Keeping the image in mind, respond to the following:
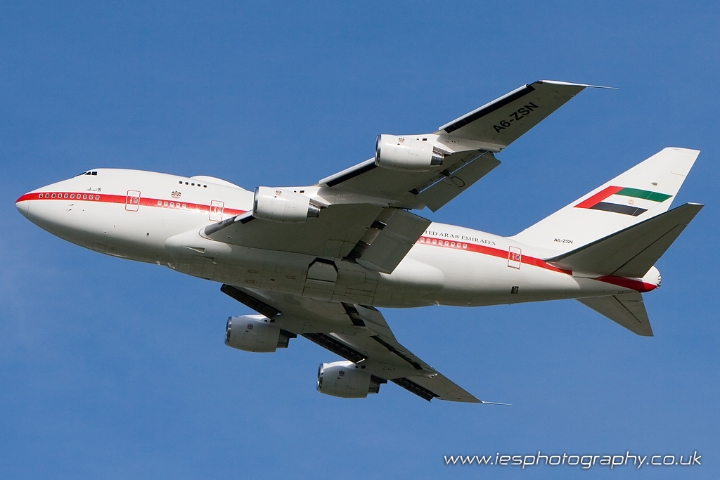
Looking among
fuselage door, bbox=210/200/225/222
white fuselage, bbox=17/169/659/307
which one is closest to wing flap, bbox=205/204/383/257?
white fuselage, bbox=17/169/659/307

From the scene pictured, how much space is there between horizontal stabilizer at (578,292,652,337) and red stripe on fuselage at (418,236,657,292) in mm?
523

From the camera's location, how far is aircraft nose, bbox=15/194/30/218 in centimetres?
4362

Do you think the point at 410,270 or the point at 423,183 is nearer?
the point at 423,183

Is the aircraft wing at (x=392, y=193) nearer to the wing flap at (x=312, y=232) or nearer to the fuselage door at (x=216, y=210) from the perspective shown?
the wing flap at (x=312, y=232)

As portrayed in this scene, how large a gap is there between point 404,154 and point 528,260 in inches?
399

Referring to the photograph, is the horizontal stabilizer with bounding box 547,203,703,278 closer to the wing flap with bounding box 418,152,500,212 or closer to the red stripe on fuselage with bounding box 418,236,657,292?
the red stripe on fuselage with bounding box 418,236,657,292

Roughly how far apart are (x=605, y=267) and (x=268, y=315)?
1659cm

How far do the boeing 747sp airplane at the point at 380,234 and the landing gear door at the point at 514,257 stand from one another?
54mm

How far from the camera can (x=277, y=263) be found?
4191 centimetres

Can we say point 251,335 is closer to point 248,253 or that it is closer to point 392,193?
point 248,253

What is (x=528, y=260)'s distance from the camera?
44.7 metres

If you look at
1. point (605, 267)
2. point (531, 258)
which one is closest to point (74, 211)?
point (531, 258)

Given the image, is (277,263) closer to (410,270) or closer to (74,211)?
(410,270)

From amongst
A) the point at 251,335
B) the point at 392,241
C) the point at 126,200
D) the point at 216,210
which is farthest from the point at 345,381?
the point at 126,200
